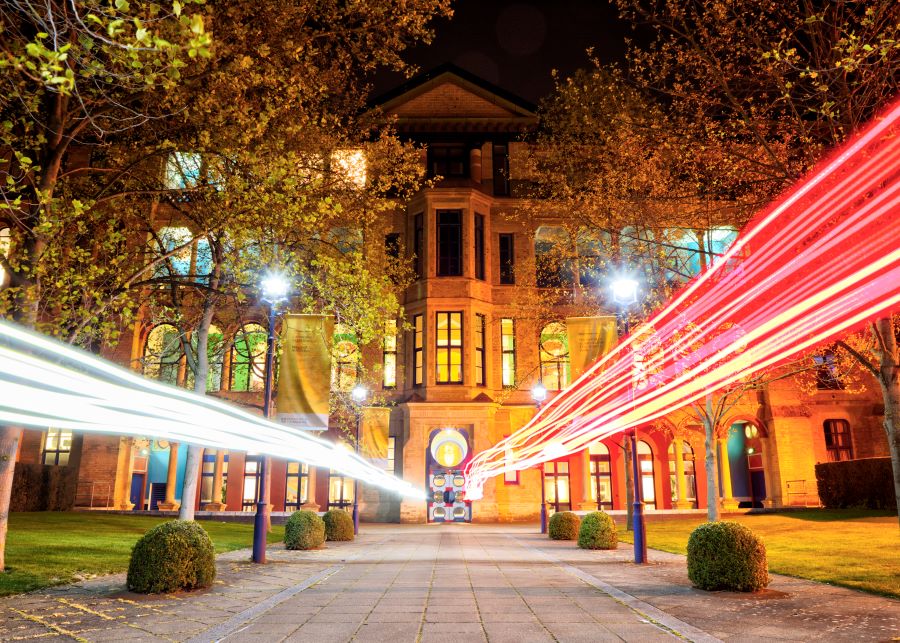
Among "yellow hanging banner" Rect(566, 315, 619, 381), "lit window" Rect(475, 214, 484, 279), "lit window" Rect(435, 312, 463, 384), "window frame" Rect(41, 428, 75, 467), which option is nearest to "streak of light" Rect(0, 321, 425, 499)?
"lit window" Rect(435, 312, 463, 384)

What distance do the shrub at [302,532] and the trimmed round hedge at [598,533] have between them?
7463 mm

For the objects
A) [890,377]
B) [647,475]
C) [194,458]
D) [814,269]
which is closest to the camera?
[890,377]

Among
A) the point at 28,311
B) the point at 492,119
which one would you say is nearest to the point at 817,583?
the point at 28,311

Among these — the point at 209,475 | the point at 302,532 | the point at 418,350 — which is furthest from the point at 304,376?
the point at 209,475

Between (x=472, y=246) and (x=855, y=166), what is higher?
(x=472, y=246)

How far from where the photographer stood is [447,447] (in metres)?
34.2

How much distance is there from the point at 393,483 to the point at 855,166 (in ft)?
86.2

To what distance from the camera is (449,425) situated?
112ft

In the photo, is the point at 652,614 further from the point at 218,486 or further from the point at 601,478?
the point at 218,486

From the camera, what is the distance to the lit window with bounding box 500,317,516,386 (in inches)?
1419

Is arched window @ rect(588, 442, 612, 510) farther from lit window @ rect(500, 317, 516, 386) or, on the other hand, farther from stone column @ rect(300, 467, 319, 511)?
stone column @ rect(300, 467, 319, 511)

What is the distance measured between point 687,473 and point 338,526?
2361 centimetres

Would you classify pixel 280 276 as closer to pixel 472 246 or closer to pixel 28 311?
pixel 28 311

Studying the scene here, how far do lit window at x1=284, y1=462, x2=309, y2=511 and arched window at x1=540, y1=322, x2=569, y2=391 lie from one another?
14.5 meters
